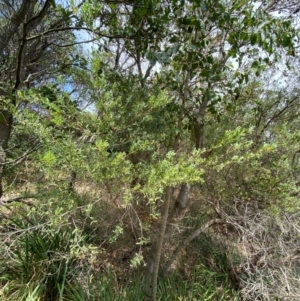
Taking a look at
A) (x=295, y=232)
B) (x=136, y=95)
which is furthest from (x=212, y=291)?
(x=136, y=95)

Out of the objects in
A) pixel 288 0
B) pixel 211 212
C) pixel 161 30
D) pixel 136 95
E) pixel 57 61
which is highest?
pixel 288 0

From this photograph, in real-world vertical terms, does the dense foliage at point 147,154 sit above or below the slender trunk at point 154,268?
above

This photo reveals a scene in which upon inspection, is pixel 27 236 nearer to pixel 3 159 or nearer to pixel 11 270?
pixel 11 270

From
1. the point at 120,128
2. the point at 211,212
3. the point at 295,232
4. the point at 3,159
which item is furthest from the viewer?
the point at 211,212

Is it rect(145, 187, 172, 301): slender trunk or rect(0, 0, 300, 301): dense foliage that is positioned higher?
rect(0, 0, 300, 301): dense foliage

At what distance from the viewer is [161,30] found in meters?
2.40

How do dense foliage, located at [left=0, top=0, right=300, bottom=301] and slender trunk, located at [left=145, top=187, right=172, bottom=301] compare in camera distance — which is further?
slender trunk, located at [left=145, top=187, right=172, bottom=301]

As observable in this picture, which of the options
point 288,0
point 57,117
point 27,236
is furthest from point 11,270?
point 288,0

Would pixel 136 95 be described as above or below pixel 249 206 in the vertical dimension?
above

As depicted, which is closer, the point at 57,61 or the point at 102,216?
the point at 102,216

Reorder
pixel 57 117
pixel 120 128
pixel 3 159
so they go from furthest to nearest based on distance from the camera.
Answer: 1. pixel 3 159
2. pixel 120 128
3. pixel 57 117

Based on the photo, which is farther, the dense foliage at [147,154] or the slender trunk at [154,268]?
the slender trunk at [154,268]

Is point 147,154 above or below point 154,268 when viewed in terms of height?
above

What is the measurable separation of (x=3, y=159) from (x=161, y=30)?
84.2 inches
